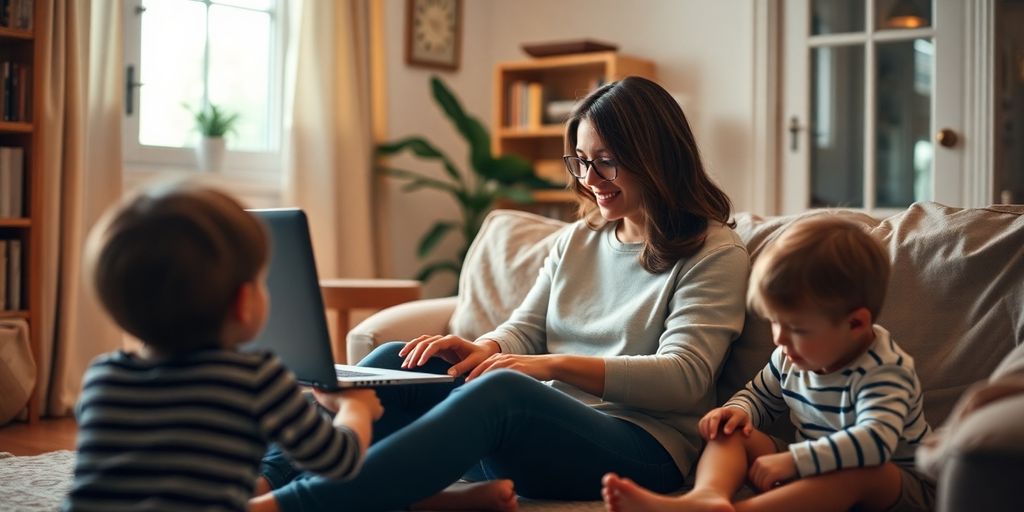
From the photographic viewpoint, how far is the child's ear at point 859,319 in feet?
5.31

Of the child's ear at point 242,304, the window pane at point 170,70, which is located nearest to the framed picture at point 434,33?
the window pane at point 170,70

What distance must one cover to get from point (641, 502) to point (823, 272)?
0.41 meters

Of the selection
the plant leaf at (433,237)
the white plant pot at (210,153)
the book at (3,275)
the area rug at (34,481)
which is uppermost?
the white plant pot at (210,153)

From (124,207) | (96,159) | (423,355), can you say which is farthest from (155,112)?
(124,207)

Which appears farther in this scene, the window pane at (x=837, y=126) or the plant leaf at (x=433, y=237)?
the plant leaf at (x=433, y=237)

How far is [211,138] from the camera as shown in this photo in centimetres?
429

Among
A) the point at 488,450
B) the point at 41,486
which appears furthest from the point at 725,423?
the point at 41,486

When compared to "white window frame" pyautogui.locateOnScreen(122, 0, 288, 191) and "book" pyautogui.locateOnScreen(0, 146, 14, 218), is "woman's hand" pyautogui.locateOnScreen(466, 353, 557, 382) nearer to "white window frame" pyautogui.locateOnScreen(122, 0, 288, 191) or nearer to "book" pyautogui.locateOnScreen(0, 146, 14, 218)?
"book" pyautogui.locateOnScreen(0, 146, 14, 218)

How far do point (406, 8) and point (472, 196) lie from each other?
925 millimetres

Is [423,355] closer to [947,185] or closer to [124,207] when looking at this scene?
[124,207]

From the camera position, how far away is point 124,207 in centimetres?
121

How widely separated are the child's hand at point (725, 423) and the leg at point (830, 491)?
122 millimetres

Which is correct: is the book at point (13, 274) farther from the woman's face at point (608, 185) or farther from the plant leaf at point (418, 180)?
the woman's face at point (608, 185)

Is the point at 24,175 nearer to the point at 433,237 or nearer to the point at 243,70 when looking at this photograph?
the point at 243,70
